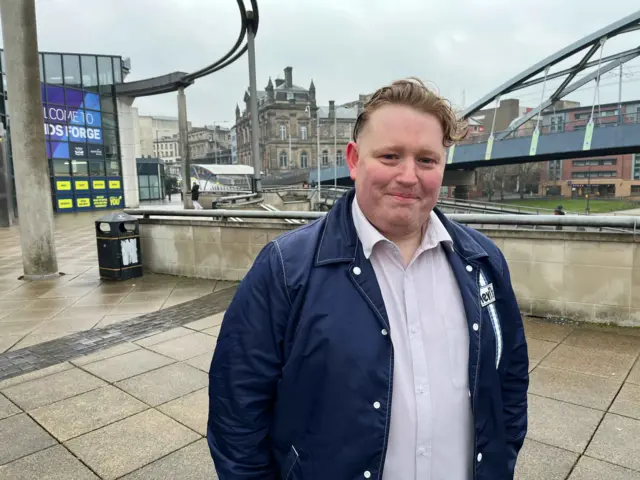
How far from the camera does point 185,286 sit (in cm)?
782

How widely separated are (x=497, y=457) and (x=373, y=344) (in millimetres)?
643

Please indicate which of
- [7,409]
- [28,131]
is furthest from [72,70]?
[7,409]

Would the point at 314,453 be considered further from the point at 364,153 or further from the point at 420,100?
the point at 420,100

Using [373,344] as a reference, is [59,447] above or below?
below

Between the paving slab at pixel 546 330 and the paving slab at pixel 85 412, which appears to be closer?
the paving slab at pixel 85 412

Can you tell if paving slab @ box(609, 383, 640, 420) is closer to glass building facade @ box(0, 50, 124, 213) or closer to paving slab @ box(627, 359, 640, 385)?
paving slab @ box(627, 359, 640, 385)

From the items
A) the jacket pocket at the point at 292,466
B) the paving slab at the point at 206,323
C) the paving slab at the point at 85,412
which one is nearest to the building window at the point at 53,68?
the paving slab at the point at 206,323

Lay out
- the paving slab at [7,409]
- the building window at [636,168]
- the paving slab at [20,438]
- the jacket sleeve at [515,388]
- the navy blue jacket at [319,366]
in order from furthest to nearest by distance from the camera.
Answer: the building window at [636,168] < the paving slab at [7,409] < the paving slab at [20,438] < the jacket sleeve at [515,388] < the navy blue jacket at [319,366]

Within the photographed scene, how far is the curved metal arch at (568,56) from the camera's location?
45.8 m

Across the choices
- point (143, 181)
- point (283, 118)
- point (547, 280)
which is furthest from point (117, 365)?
point (283, 118)

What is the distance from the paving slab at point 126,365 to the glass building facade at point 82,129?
978 inches

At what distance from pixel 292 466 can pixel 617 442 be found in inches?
98.5

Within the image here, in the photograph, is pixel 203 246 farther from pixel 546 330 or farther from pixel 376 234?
pixel 376 234

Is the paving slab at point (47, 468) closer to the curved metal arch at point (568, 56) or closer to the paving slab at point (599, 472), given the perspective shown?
the paving slab at point (599, 472)
